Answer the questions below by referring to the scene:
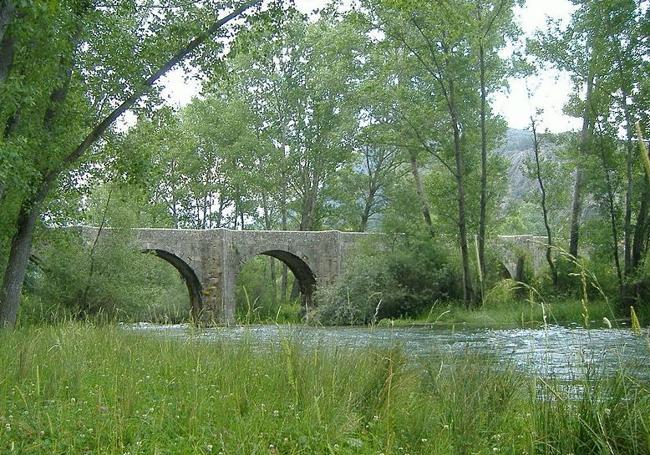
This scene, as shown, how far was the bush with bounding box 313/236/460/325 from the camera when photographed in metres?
24.4

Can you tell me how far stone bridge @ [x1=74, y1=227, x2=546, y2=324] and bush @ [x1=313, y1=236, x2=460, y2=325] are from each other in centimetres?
302

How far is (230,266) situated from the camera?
3050cm

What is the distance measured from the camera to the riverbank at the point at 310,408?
3.06 meters

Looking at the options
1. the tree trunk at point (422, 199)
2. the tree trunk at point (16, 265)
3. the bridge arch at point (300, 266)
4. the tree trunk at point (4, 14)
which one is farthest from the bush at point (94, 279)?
the tree trunk at point (4, 14)

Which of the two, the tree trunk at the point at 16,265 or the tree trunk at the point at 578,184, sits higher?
the tree trunk at the point at 578,184

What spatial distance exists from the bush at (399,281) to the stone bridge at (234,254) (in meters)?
3.02

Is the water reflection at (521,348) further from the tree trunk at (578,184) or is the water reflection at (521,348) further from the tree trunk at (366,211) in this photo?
the tree trunk at (366,211)

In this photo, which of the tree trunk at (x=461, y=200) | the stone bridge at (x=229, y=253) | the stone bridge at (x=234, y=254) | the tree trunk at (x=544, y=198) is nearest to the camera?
the tree trunk at (x=544, y=198)

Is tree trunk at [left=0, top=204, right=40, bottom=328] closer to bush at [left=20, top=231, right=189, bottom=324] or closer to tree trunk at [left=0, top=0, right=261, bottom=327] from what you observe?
tree trunk at [left=0, top=0, right=261, bottom=327]

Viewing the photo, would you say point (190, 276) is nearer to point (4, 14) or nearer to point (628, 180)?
point (628, 180)

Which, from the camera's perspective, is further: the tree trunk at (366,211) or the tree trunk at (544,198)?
the tree trunk at (366,211)

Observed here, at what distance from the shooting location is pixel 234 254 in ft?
101

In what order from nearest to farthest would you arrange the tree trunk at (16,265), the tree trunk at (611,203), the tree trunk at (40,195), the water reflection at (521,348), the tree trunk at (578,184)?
1. the water reflection at (521,348)
2. the tree trunk at (40,195)
3. the tree trunk at (16,265)
4. the tree trunk at (611,203)
5. the tree trunk at (578,184)

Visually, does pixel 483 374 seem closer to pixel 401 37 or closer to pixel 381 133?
pixel 401 37
